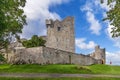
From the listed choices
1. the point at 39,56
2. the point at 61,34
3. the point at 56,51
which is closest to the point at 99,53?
the point at 61,34

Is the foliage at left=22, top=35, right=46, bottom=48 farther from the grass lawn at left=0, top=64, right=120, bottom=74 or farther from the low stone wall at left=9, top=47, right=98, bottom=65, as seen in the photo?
the grass lawn at left=0, top=64, right=120, bottom=74

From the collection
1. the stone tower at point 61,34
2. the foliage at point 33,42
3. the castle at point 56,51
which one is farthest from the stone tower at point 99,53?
the foliage at point 33,42

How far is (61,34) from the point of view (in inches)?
4112

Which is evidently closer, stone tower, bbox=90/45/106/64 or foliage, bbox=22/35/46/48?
foliage, bbox=22/35/46/48

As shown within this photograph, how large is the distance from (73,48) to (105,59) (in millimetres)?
13889

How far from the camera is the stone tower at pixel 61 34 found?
3996 inches

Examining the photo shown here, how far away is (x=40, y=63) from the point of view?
6272 cm

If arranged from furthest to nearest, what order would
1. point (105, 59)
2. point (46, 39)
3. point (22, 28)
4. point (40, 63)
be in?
point (105, 59) < point (46, 39) < point (40, 63) < point (22, 28)

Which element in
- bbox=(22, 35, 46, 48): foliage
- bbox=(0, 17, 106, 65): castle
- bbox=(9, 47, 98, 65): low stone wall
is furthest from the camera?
bbox=(22, 35, 46, 48): foliage

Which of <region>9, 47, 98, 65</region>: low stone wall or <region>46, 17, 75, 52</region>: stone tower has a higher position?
<region>46, 17, 75, 52</region>: stone tower

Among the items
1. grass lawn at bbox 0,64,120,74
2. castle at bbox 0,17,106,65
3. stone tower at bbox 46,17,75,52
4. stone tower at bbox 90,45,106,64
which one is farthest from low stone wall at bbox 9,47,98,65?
stone tower at bbox 90,45,106,64

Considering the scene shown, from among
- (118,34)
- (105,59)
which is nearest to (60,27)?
(105,59)

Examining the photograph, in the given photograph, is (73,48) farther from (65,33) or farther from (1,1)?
(1,1)

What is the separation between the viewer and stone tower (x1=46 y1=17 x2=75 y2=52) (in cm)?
10150
